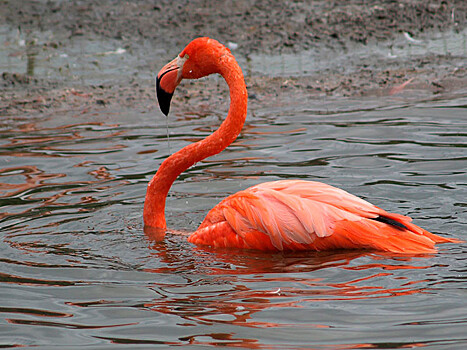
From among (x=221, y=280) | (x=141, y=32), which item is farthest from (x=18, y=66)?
(x=221, y=280)

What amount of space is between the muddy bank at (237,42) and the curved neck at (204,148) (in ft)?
15.4

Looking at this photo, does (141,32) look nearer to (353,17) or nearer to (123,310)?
(353,17)

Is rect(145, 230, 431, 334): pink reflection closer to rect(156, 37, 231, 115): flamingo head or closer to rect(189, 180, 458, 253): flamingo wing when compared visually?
rect(189, 180, 458, 253): flamingo wing

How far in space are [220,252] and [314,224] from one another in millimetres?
749

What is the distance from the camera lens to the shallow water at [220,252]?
155 inches

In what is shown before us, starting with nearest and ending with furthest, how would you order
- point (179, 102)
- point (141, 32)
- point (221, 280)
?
point (221, 280) < point (179, 102) < point (141, 32)

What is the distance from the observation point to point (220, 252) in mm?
5242

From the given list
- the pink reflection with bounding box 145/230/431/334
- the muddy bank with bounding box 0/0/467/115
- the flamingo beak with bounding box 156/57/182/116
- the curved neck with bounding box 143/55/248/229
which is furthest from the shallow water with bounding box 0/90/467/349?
the flamingo beak with bounding box 156/57/182/116

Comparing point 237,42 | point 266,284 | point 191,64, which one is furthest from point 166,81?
point 237,42

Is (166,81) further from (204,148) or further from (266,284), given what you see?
(266,284)

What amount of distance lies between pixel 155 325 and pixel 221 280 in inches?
29.8

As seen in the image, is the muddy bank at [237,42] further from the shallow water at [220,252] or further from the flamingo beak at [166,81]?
the flamingo beak at [166,81]

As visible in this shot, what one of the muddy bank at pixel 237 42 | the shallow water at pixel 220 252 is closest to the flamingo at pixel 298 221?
the shallow water at pixel 220 252

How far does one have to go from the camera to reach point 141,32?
13094mm
